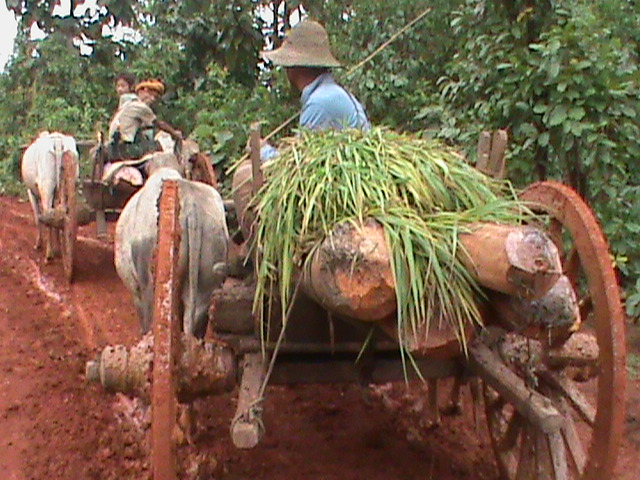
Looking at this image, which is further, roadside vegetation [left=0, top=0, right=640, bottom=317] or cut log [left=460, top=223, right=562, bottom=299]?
roadside vegetation [left=0, top=0, right=640, bottom=317]

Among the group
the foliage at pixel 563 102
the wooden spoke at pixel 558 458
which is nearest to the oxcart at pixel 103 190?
the foliage at pixel 563 102

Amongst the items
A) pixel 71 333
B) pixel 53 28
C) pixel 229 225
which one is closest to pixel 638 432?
pixel 229 225

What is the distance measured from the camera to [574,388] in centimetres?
346

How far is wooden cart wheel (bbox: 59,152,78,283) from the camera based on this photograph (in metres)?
7.73

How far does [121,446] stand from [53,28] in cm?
1241

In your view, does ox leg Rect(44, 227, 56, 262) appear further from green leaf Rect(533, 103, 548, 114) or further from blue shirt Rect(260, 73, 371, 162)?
blue shirt Rect(260, 73, 371, 162)

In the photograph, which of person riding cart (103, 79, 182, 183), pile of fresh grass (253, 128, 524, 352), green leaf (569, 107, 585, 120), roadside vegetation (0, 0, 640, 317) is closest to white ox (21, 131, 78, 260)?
person riding cart (103, 79, 182, 183)

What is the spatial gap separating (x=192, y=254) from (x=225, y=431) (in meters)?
1.23

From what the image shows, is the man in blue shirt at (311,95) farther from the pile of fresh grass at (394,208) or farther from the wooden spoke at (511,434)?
the wooden spoke at (511,434)

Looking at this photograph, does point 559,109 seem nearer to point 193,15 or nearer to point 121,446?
point 121,446

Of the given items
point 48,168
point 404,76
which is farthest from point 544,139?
point 48,168

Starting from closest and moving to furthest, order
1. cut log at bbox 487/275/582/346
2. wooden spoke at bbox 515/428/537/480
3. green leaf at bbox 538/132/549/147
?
cut log at bbox 487/275/582/346 → wooden spoke at bbox 515/428/537/480 → green leaf at bbox 538/132/549/147

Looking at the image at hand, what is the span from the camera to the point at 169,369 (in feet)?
8.82

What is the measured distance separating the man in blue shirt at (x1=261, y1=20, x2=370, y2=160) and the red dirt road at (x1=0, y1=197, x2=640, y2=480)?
1.86m
